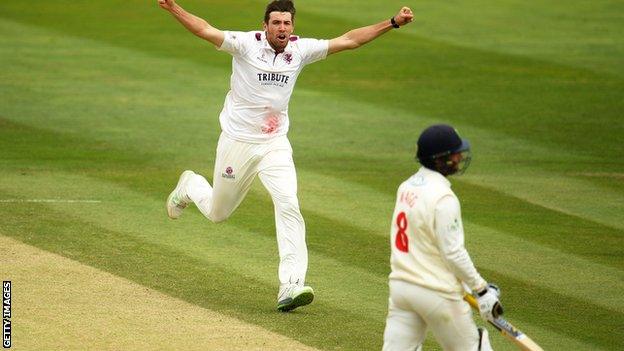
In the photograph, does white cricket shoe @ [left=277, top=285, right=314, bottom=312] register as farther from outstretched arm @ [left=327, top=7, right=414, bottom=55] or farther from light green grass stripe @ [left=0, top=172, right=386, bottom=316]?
outstretched arm @ [left=327, top=7, right=414, bottom=55]

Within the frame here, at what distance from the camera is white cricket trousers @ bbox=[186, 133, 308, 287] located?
34.5 ft

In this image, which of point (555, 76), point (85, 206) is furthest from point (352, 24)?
point (85, 206)

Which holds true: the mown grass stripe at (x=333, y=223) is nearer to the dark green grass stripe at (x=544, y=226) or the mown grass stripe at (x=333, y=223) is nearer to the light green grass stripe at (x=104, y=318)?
the dark green grass stripe at (x=544, y=226)

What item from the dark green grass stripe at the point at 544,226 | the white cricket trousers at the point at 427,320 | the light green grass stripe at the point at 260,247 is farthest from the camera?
the dark green grass stripe at the point at 544,226

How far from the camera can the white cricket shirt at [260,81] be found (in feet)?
35.6

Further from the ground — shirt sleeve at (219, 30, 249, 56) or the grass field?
shirt sleeve at (219, 30, 249, 56)

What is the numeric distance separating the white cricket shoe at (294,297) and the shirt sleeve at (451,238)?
2.80 metres

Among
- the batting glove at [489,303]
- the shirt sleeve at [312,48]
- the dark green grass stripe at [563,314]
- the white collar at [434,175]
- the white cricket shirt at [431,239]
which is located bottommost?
the dark green grass stripe at [563,314]

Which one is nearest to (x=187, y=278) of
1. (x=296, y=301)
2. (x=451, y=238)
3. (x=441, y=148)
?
(x=296, y=301)

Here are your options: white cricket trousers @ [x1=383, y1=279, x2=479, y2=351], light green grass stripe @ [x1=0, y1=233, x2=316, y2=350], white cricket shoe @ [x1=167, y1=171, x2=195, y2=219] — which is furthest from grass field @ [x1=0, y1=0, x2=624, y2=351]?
white cricket trousers @ [x1=383, y1=279, x2=479, y2=351]

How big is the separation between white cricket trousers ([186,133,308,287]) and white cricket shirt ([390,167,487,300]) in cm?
270

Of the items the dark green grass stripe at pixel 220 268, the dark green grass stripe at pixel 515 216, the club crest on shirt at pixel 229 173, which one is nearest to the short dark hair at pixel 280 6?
the club crest on shirt at pixel 229 173

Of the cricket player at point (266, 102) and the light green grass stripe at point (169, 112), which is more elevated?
the cricket player at point (266, 102)

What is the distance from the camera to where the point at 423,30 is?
2425 cm
